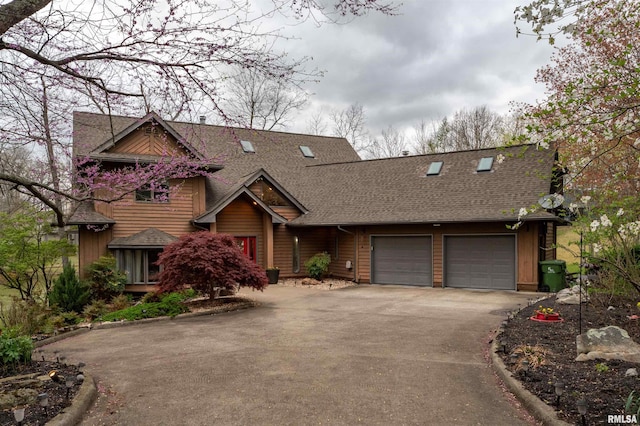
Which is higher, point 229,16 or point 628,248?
point 229,16

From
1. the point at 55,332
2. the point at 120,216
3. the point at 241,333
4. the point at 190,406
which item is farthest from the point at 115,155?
the point at 190,406

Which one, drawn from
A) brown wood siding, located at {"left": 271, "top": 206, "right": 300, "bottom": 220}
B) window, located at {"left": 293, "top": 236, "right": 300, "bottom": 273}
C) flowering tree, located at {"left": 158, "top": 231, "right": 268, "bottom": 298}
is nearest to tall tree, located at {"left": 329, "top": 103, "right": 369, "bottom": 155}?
brown wood siding, located at {"left": 271, "top": 206, "right": 300, "bottom": 220}

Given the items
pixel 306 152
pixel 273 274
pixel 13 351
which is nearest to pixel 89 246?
pixel 273 274

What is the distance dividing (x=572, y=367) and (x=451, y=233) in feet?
35.6

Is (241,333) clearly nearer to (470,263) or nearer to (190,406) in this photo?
(190,406)

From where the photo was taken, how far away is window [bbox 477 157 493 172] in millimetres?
17648

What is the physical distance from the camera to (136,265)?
52.2ft

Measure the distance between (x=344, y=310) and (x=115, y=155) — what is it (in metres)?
9.89

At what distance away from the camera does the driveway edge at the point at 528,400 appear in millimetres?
4355

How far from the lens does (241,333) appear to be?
910 centimetres

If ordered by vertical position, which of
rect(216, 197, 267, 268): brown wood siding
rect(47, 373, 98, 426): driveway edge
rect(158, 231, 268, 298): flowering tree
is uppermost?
rect(216, 197, 267, 268): brown wood siding

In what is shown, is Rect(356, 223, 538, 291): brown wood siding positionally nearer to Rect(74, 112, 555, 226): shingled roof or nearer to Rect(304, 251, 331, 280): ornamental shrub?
Rect(74, 112, 555, 226): shingled roof

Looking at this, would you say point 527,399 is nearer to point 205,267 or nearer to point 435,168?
point 205,267

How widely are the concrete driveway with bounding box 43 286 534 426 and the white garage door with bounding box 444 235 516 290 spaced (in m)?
4.12
